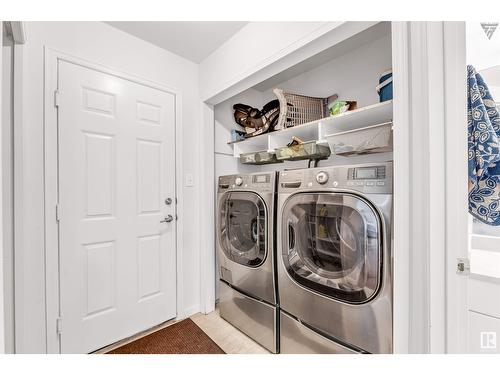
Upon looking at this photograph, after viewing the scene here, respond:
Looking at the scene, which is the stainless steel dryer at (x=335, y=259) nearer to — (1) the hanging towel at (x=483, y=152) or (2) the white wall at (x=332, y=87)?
(1) the hanging towel at (x=483, y=152)

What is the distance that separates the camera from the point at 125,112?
1712mm

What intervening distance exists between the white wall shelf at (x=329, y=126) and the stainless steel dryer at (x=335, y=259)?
38 cm

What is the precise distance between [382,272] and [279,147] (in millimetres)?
1119

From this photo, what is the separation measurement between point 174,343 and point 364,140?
72.6 inches

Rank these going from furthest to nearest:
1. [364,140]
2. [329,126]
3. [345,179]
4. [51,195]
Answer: [329,126], [51,195], [364,140], [345,179]

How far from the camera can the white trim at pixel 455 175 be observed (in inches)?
33.4

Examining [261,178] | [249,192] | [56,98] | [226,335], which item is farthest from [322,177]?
[56,98]

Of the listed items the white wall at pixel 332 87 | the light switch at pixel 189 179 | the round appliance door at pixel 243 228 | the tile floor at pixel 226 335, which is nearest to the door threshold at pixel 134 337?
the tile floor at pixel 226 335

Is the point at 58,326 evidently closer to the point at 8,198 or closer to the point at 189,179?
the point at 8,198

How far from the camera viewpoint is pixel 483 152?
3.55ft

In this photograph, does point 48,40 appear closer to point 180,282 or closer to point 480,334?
point 180,282

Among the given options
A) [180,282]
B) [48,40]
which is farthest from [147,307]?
[48,40]

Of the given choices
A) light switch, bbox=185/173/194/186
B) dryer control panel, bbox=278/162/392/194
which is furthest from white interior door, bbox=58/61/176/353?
dryer control panel, bbox=278/162/392/194

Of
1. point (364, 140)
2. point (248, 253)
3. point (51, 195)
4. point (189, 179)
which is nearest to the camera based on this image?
point (364, 140)
